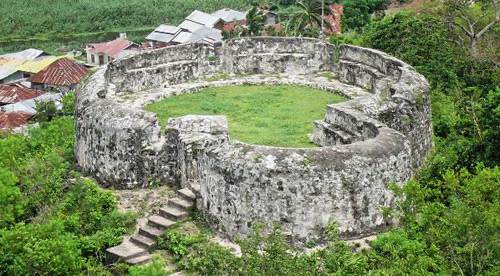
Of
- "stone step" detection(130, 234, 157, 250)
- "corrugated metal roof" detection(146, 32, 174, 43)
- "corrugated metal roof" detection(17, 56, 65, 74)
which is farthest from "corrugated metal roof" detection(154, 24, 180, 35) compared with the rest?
"stone step" detection(130, 234, 157, 250)

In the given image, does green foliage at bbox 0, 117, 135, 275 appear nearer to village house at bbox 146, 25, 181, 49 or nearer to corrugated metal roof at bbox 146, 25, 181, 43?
village house at bbox 146, 25, 181, 49

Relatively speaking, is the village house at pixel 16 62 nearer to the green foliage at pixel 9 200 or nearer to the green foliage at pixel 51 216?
the green foliage at pixel 51 216

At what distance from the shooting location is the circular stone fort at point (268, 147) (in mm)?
11062

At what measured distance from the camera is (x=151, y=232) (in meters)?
11.8

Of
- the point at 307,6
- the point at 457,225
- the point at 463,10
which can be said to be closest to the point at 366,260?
the point at 457,225

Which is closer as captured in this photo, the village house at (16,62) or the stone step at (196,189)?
the stone step at (196,189)

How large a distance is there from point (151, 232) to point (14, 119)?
83.6 feet

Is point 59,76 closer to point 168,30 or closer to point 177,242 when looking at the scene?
point 168,30

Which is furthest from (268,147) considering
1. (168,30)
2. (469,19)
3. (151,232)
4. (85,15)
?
(85,15)

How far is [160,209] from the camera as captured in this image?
12344 mm

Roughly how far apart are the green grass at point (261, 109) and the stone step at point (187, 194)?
90.6 inches

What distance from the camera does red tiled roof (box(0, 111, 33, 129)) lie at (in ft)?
113

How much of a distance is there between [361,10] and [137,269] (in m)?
36.9

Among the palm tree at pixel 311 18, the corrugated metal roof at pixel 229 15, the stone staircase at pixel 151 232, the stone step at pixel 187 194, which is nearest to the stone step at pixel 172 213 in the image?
the stone staircase at pixel 151 232
